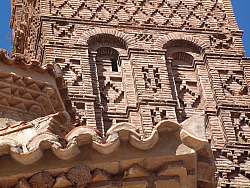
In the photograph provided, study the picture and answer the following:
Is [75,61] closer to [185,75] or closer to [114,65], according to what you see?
[114,65]

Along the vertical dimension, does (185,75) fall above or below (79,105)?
above

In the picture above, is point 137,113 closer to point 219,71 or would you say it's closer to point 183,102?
point 183,102

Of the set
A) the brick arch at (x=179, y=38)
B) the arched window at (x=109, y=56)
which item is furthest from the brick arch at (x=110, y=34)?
the brick arch at (x=179, y=38)

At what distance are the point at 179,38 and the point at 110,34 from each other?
3.91 ft

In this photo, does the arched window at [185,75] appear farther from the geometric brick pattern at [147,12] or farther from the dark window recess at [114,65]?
the dark window recess at [114,65]

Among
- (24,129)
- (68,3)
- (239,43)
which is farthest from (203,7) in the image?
(24,129)

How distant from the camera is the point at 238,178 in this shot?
12.6 meters

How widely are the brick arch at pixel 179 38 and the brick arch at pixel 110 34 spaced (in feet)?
1.57

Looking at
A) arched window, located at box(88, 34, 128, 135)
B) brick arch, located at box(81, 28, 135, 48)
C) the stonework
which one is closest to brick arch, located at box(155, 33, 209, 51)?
the stonework

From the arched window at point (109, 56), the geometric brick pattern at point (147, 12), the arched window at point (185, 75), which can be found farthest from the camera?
the geometric brick pattern at point (147, 12)

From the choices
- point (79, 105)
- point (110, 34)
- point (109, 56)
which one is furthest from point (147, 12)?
point (79, 105)

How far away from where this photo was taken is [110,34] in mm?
14852

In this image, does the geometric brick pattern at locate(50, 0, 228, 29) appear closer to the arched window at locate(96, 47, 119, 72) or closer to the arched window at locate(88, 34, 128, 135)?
the arched window at locate(88, 34, 128, 135)

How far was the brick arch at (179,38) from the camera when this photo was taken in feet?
49.0
